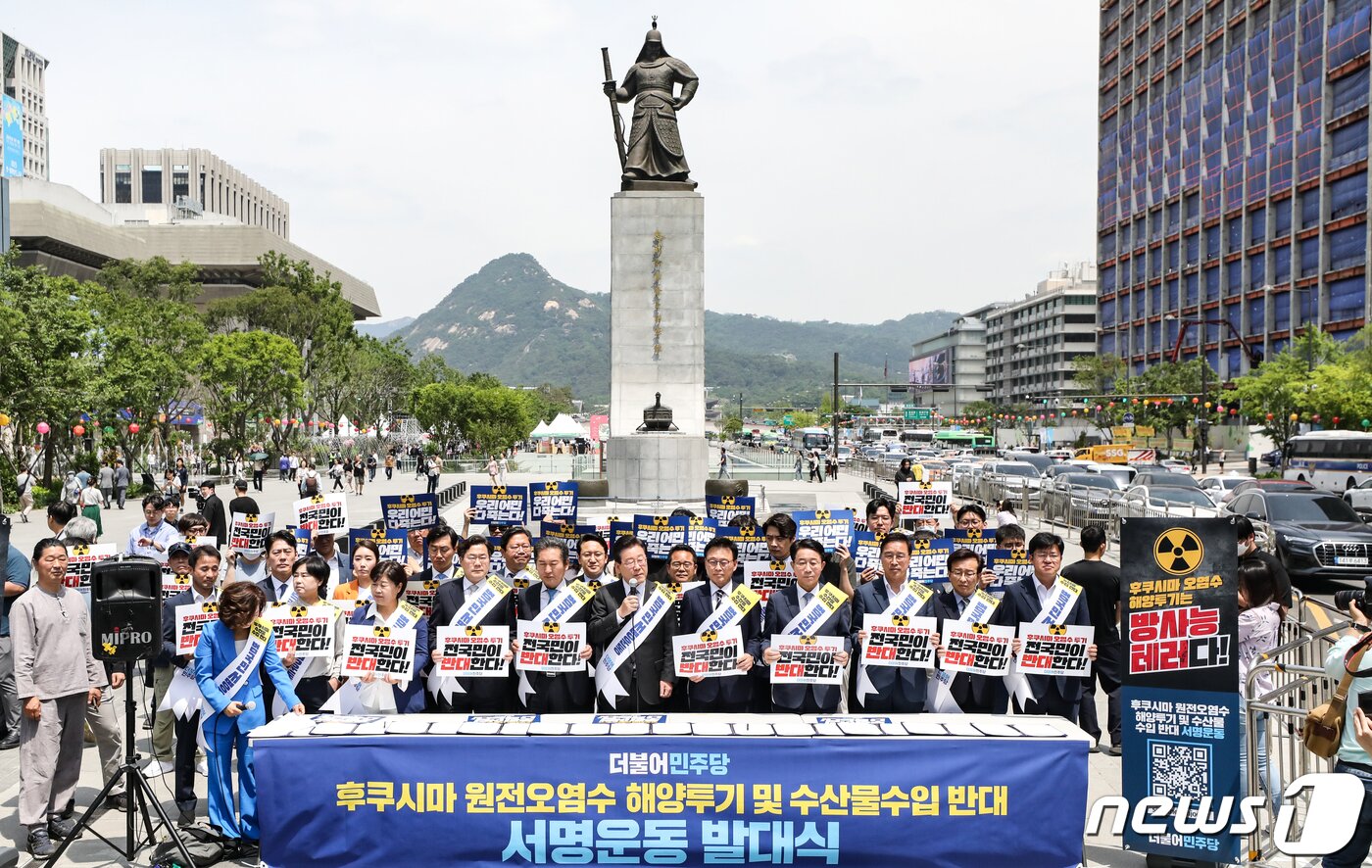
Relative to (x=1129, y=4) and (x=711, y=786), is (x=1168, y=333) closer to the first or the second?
(x=1129, y=4)

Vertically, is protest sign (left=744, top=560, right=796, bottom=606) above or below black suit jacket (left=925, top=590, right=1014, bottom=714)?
above

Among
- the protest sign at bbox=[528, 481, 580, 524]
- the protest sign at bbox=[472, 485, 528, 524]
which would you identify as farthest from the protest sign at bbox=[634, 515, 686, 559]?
the protest sign at bbox=[472, 485, 528, 524]

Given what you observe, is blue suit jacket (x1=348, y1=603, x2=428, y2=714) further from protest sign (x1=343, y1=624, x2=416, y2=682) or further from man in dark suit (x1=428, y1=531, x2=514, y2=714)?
protest sign (x1=343, y1=624, x2=416, y2=682)

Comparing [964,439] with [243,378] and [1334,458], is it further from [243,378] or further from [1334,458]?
[243,378]

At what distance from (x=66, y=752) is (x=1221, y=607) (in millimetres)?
7550

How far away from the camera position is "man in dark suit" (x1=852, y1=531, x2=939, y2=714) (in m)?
7.83

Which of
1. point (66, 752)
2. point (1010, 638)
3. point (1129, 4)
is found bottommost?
point (66, 752)

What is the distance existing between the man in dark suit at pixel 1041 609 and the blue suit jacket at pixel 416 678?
4317 mm

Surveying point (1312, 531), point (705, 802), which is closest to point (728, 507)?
point (705, 802)

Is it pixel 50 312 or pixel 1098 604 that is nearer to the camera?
pixel 1098 604

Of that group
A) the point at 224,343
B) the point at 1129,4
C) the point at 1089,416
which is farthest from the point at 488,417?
the point at 1129,4

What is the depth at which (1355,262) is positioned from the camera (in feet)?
217

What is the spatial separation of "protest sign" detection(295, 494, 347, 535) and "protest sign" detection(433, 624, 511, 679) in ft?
17.0

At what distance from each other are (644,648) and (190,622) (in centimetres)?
342
